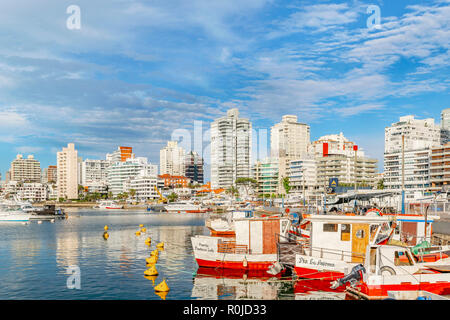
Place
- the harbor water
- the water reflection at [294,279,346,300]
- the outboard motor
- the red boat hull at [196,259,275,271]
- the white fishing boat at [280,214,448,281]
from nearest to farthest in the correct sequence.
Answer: the water reflection at [294,279,346,300]
the white fishing boat at [280,214,448,281]
the harbor water
the outboard motor
the red boat hull at [196,259,275,271]

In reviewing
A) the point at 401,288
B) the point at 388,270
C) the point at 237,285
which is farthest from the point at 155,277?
the point at 401,288

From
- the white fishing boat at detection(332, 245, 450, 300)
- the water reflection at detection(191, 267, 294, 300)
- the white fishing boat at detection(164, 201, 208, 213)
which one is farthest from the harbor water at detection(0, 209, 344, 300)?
the white fishing boat at detection(164, 201, 208, 213)

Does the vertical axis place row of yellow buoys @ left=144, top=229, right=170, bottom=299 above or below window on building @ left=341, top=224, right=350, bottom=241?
below

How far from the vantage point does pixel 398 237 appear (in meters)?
31.5

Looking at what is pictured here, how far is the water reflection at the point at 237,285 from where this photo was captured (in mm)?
23891

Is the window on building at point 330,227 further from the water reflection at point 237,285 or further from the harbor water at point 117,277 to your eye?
the water reflection at point 237,285

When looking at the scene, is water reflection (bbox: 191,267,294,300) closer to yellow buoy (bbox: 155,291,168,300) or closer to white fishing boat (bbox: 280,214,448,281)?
yellow buoy (bbox: 155,291,168,300)

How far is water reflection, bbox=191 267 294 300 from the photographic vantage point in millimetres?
23891

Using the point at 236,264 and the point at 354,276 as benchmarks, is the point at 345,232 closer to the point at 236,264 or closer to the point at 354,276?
the point at 354,276

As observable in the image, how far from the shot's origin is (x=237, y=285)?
26.1 meters

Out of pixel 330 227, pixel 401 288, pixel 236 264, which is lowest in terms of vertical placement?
pixel 236 264
